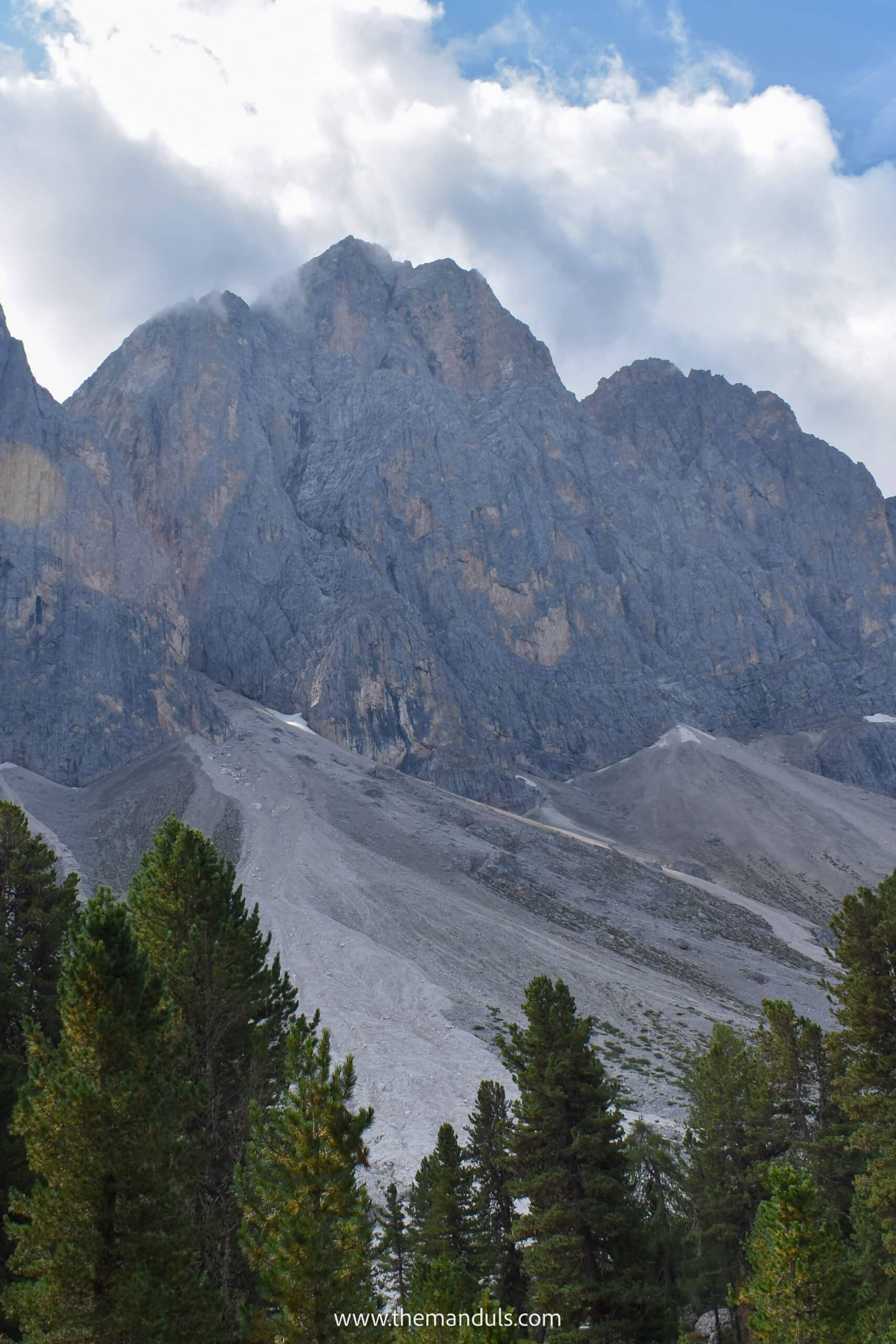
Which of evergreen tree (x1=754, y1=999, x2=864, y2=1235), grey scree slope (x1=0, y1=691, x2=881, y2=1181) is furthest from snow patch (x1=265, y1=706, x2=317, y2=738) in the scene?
evergreen tree (x1=754, y1=999, x2=864, y2=1235)

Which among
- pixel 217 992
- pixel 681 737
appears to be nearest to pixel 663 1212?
pixel 217 992

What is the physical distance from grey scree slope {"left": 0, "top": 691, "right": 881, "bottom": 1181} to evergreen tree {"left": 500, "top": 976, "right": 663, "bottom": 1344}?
14654mm

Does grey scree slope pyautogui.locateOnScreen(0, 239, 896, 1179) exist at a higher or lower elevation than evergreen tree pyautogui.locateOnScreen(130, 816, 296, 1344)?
higher

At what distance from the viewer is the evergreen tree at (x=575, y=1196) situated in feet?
44.8

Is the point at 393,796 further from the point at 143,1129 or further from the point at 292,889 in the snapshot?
the point at 143,1129

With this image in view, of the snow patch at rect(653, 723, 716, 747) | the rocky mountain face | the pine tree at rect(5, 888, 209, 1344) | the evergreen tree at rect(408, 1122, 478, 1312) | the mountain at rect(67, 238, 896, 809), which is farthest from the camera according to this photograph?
the snow patch at rect(653, 723, 716, 747)

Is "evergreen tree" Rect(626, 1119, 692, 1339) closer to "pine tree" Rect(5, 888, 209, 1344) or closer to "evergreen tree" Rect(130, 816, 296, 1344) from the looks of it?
"evergreen tree" Rect(130, 816, 296, 1344)

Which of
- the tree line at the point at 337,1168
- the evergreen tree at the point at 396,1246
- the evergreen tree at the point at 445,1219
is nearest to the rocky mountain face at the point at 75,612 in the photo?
the evergreen tree at the point at 396,1246

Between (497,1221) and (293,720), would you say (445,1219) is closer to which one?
(497,1221)

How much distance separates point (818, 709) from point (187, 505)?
322 feet

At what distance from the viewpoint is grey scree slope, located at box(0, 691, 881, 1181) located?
40875mm

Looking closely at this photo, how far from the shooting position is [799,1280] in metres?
10.2

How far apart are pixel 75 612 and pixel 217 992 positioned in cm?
8775

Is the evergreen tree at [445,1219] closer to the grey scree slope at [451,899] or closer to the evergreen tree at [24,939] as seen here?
the evergreen tree at [24,939]
